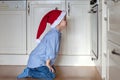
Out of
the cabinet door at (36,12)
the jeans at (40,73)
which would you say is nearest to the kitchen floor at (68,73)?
the jeans at (40,73)

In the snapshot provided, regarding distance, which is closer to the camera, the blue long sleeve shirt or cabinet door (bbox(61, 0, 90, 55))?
the blue long sleeve shirt

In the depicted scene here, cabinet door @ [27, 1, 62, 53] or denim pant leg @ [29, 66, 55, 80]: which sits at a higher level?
cabinet door @ [27, 1, 62, 53]

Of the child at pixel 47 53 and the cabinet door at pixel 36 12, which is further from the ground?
the cabinet door at pixel 36 12

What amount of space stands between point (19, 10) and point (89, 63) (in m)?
1.21

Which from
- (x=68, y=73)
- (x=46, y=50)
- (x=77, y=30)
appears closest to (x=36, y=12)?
(x=77, y=30)

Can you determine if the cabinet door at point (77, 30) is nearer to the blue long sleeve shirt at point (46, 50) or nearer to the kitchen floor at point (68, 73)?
the kitchen floor at point (68, 73)

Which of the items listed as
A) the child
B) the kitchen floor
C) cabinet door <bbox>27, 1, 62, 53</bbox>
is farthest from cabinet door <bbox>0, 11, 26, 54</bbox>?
the child

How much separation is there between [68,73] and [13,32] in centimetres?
106

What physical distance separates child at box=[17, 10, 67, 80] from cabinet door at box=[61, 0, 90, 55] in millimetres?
628

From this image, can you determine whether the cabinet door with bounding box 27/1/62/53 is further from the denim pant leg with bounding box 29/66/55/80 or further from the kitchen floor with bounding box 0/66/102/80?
the denim pant leg with bounding box 29/66/55/80

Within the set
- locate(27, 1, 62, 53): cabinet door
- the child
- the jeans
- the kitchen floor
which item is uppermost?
locate(27, 1, 62, 53): cabinet door

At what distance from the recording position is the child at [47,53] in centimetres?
276

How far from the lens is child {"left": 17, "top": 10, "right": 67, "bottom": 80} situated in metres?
2.76

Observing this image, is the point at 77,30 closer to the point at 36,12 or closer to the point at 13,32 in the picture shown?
the point at 36,12
